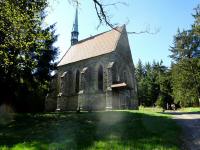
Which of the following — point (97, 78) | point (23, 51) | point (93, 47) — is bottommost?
point (97, 78)

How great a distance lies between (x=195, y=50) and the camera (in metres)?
40.6

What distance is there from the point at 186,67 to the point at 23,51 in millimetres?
28098

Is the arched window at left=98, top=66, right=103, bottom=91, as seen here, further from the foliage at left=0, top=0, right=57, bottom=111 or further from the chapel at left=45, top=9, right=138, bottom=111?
the foliage at left=0, top=0, right=57, bottom=111

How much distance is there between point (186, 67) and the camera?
3969cm

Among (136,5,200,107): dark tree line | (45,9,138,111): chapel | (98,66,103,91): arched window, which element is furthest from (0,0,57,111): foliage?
(136,5,200,107): dark tree line

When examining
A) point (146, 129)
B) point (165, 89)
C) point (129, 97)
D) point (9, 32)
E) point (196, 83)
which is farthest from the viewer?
point (165, 89)

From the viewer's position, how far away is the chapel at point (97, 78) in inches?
1194

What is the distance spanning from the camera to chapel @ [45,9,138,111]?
3033 centimetres

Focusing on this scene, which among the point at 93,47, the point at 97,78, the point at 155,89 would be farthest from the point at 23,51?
the point at 155,89

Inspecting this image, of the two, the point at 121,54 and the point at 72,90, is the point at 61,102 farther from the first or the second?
the point at 121,54

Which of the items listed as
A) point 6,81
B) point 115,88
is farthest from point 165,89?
point 6,81

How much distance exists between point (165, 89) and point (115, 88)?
28.1m

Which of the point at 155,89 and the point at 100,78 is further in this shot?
the point at 155,89

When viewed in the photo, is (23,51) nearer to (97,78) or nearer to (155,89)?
(97,78)
